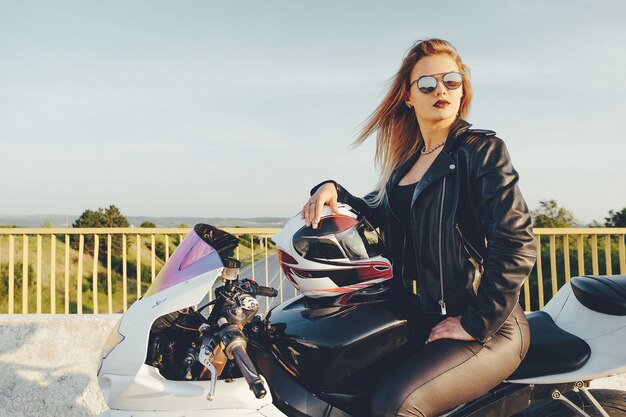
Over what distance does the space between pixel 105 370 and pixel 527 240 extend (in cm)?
146

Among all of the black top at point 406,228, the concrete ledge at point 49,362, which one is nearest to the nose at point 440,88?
the black top at point 406,228

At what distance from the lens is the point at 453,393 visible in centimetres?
180

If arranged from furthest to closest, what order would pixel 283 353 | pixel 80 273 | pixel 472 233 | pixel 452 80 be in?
pixel 80 273
pixel 452 80
pixel 472 233
pixel 283 353

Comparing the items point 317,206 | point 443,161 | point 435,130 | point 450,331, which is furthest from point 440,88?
point 450,331

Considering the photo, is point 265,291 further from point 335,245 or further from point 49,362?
point 49,362

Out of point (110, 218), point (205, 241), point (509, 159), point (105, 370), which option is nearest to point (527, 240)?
point (509, 159)

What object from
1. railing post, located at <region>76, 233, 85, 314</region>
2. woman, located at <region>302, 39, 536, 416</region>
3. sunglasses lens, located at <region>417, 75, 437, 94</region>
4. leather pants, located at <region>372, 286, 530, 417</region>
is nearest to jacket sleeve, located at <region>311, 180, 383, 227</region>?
woman, located at <region>302, 39, 536, 416</region>

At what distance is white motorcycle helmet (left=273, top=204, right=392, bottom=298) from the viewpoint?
1.92m

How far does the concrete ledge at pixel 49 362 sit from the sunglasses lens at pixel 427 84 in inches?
131

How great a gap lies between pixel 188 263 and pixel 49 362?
11.1 feet

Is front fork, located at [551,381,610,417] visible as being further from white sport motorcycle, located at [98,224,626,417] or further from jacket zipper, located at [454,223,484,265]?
jacket zipper, located at [454,223,484,265]

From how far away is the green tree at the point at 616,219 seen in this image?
1232cm

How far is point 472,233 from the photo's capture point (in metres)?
2.01

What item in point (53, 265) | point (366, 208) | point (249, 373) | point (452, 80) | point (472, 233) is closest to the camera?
point (249, 373)
